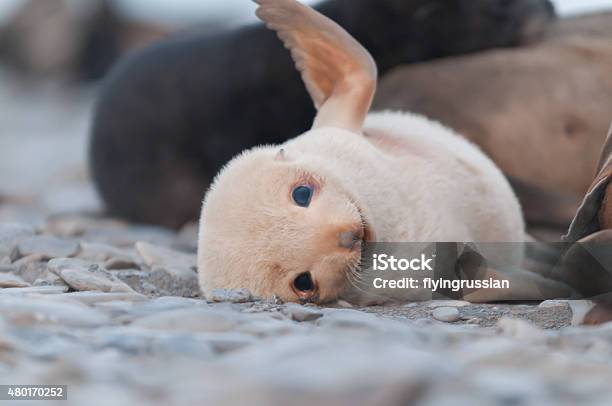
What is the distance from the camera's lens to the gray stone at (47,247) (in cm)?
363

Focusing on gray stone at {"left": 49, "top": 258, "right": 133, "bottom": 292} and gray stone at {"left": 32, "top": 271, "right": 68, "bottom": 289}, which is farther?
gray stone at {"left": 32, "top": 271, "right": 68, "bottom": 289}

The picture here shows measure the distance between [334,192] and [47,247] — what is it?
50.5 inches

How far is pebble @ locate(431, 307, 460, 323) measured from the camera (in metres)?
2.70

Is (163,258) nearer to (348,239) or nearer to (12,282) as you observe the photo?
(12,282)

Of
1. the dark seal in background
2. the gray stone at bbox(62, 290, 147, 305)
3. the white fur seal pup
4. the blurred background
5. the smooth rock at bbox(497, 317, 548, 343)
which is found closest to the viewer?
the smooth rock at bbox(497, 317, 548, 343)

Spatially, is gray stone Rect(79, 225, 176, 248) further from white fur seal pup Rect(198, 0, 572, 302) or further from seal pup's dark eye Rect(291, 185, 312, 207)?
seal pup's dark eye Rect(291, 185, 312, 207)

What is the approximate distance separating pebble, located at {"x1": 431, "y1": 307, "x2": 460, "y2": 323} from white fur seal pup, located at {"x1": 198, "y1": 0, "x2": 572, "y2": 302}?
0.26m

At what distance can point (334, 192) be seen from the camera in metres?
2.91

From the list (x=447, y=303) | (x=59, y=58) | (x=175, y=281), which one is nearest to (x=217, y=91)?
(x=175, y=281)

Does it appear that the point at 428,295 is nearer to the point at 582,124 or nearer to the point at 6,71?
the point at 582,124

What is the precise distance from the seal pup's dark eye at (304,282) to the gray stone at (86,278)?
46 centimetres

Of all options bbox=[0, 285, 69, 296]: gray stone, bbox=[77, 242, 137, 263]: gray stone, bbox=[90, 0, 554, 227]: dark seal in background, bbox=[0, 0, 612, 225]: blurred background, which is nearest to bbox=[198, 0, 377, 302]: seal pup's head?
bbox=[0, 285, 69, 296]: gray stone

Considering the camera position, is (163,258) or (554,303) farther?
(163,258)

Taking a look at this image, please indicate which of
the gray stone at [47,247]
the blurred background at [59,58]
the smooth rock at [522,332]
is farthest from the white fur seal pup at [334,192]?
the blurred background at [59,58]
